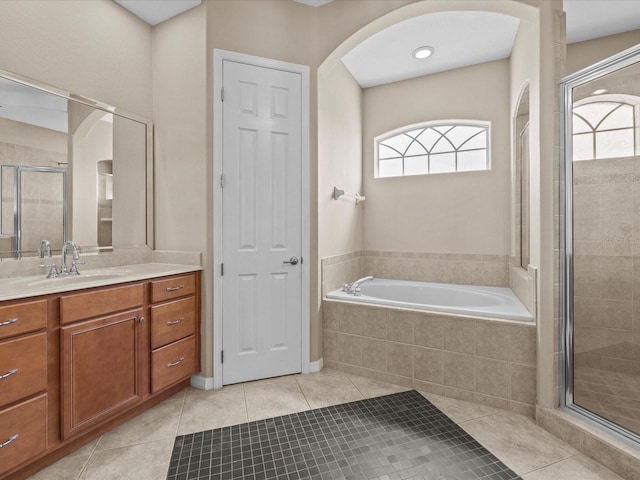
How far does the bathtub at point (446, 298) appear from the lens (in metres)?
2.26

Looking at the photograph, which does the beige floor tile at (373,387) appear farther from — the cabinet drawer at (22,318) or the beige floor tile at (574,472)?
the cabinet drawer at (22,318)

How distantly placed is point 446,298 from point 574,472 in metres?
1.70

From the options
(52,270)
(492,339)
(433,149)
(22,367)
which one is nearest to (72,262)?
(52,270)

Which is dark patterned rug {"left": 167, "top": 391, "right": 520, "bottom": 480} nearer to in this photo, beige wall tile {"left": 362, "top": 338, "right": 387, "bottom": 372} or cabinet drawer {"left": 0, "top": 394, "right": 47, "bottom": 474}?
beige wall tile {"left": 362, "top": 338, "right": 387, "bottom": 372}

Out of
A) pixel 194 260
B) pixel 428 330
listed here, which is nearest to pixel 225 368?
pixel 194 260

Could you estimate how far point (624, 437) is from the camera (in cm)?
162

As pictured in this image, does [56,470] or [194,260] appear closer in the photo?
[56,470]

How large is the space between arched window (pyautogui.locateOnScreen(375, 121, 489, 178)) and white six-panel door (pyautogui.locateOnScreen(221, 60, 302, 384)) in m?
1.49

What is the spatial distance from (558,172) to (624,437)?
4.53ft

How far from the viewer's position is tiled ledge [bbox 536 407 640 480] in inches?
59.7

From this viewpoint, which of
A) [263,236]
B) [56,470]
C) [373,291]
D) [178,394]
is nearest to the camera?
[56,470]

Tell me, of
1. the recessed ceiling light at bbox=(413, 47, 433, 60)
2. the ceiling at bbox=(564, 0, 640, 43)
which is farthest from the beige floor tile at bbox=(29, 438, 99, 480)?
the ceiling at bbox=(564, 0, 640, 43)

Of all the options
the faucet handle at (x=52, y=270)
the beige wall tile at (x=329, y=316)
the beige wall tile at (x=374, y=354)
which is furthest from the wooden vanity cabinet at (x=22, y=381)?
the beige wall tile at (x=374, y=354)

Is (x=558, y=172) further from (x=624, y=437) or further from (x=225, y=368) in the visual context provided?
(x=225, y=368)
